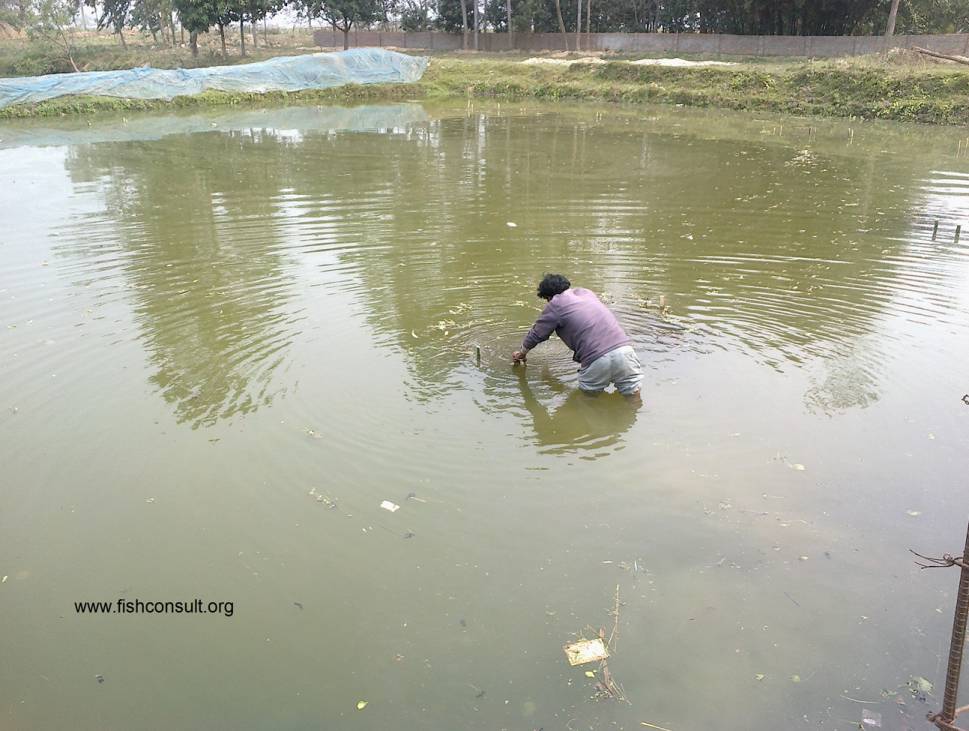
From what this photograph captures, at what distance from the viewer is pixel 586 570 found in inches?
178

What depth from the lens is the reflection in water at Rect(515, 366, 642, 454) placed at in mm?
5969

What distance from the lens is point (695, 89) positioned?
31750 mm

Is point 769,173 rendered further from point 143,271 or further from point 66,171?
point 66,171

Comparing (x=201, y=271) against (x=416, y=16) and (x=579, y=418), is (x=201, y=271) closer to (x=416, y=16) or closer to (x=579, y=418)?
(x=579, y=418)

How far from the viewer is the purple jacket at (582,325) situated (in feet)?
20.9

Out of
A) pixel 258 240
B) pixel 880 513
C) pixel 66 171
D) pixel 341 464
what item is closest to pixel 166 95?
pixel 66 171

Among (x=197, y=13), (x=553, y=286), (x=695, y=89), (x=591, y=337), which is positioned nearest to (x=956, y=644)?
(x=591, y=337)

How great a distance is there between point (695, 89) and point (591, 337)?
29.2 meters

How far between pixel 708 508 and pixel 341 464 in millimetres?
2716

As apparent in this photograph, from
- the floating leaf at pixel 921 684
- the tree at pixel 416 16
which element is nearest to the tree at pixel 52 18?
the tree at pixel 416 16

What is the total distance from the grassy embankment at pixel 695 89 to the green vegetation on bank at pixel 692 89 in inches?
1.5

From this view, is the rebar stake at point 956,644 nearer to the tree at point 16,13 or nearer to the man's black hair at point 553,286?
the man's black hair at point 553,286

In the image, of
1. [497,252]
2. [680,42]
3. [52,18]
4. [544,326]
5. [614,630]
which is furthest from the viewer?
[680,42]

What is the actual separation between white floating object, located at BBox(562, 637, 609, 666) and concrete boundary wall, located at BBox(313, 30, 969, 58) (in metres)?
36.6
